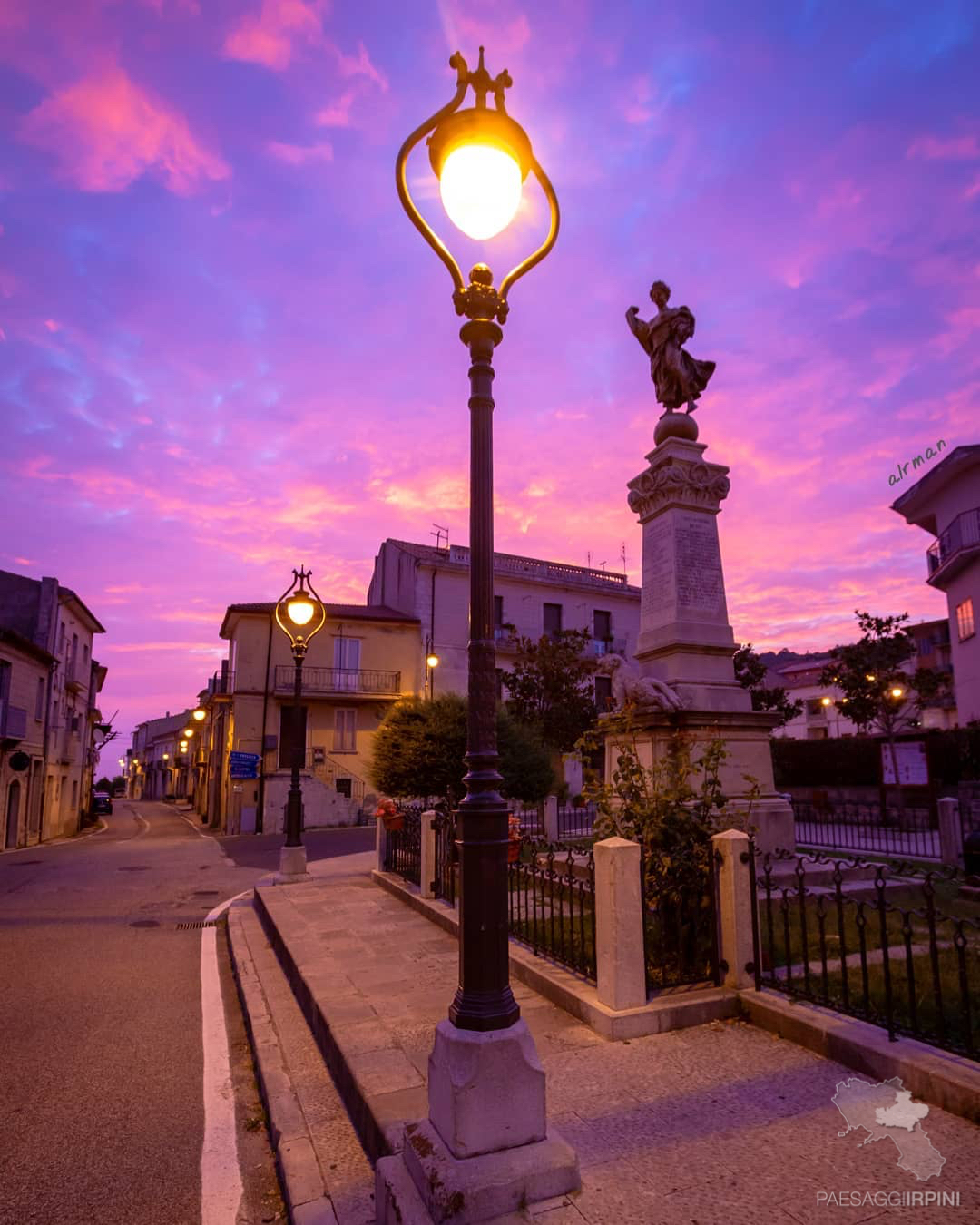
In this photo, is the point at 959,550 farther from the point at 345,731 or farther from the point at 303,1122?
the point at 303,1122

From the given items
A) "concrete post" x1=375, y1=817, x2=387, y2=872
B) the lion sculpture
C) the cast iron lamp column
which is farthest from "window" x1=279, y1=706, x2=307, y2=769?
the cast iron lamp column

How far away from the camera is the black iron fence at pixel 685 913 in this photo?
516 centimetres

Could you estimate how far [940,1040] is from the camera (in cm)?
372

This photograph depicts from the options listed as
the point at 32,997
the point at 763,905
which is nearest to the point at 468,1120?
the point at 763,905

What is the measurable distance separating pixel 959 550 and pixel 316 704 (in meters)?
26.8

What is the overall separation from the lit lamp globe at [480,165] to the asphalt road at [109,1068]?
4.54 m

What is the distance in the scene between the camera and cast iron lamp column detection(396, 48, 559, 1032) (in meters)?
2.90

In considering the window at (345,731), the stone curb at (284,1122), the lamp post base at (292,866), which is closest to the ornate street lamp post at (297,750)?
the lamp post base at (292,866)

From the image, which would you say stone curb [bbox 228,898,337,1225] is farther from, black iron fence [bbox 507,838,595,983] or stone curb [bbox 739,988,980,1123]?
stone curb [bbox 739,988,980,1123]

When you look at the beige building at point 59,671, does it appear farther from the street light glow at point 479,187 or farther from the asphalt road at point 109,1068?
the street light glow at point 479,187

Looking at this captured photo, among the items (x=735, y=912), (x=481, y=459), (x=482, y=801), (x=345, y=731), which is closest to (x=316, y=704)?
(x=345, y=731)

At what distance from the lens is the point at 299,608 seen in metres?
12.6

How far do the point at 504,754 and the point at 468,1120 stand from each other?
1430 centimetres

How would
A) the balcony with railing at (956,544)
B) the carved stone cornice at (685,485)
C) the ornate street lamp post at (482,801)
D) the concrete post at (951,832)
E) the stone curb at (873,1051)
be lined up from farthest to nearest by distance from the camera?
1. the balcony with railing at (956,544)
2. the concrete post at (951,832)
3. the carved stone cornice at (685,485)
4. the stone curb at (873,1051)
5. the ornate street lamp post at (482,801)
